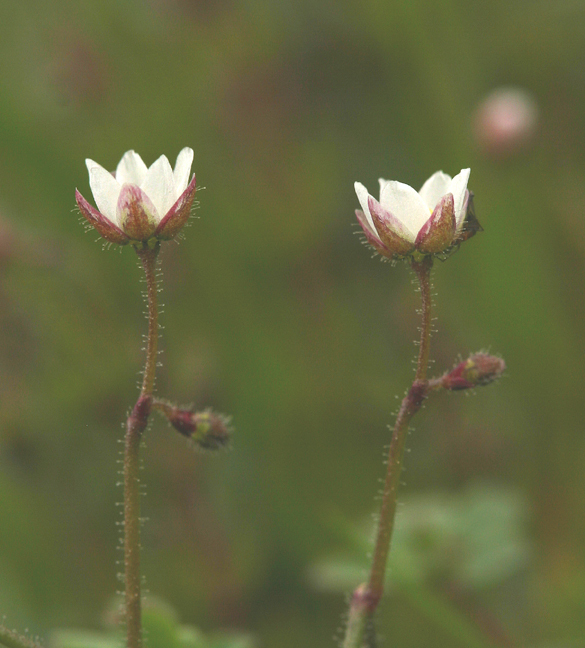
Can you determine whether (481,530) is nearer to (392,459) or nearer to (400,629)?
(400,629)

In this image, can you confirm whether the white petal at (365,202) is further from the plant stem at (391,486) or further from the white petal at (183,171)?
the white petal at (183,171)

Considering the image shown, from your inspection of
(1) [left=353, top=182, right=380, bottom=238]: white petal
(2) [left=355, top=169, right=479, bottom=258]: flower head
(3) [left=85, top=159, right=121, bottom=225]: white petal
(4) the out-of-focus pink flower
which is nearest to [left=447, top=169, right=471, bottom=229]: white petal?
(2) [left=355, top=169, right=479, bottom=258]: flower head

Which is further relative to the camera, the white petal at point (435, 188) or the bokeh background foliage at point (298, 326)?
the bokeh background foliage at point (298, 326)

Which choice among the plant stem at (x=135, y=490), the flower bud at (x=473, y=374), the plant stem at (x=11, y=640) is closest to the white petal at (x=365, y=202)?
the flower bud at (x=473, y=374)

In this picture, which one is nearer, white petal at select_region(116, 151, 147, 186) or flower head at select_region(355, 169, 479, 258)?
flower head at select_region(355, 169, 479, 258)

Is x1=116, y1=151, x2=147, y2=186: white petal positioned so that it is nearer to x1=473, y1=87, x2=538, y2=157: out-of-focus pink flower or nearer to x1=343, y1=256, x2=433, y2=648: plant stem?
x1=343, y1=256, x2=433, y2=648: plant stem

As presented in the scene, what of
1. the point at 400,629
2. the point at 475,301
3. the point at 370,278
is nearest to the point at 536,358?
the point at 475,301
